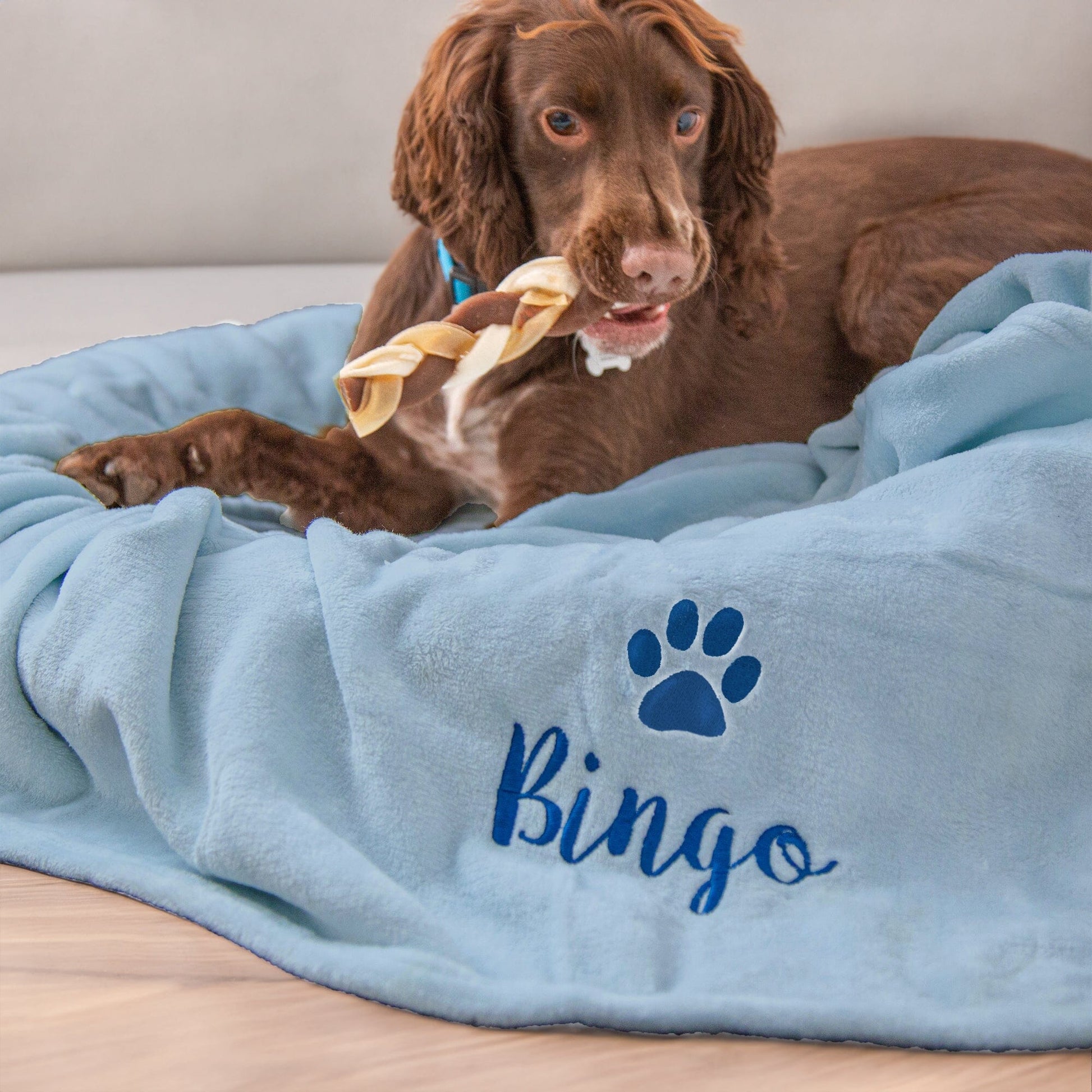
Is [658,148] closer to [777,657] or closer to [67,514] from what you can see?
[777,657]

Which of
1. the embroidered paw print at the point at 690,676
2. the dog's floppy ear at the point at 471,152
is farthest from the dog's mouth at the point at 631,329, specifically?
the embroidered paw print at the point at 690,676

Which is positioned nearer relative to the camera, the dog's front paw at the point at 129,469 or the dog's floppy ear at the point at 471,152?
the dog's floppy ear at the point at 471,152

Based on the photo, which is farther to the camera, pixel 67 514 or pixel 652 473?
pixel 652 473

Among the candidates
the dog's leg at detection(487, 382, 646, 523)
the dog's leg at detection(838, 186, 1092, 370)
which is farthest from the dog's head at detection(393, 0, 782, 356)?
the dog's leg at detection(838, 186, 1092, 370)

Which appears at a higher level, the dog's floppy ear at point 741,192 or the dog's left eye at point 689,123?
the dog's left eye at point 689,123

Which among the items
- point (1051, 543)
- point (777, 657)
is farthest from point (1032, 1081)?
point (1051, 543)

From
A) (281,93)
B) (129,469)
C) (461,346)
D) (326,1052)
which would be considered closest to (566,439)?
(461,346)

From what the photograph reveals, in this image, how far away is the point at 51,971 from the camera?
86cm

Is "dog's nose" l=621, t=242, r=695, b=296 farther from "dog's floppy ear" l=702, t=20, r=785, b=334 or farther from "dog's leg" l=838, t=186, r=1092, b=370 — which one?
"dog's leg" l=838, t=186, r=1092, b=370

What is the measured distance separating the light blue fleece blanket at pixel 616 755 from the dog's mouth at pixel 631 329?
15.3 inches

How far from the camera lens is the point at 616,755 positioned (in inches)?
38.8

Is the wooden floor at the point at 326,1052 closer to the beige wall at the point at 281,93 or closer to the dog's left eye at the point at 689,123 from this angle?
the dog's left eye at the point at 689,123

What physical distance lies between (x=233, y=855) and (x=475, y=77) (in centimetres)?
98

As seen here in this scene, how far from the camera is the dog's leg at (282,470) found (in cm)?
155
